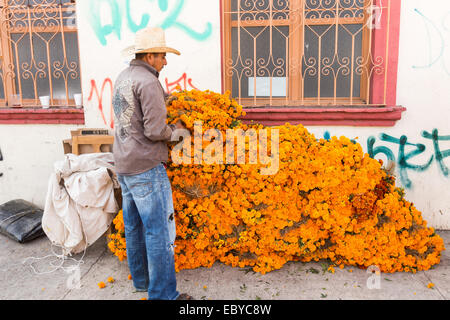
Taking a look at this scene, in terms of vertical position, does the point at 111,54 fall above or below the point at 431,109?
above

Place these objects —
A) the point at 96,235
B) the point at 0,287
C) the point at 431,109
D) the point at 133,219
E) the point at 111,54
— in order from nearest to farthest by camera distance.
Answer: the point at 133,219 → the point at 0,287 → the point at 96,235 → the point at 431,109 → the point at 111,54

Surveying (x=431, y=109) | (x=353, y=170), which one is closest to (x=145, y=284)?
(x=353, y=170)

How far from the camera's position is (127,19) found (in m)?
4.28

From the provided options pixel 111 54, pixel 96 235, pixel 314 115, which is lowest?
pixel 96 235

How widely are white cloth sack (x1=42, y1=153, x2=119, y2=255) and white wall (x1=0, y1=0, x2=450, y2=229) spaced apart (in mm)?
1059

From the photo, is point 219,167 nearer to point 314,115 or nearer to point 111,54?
point 314,115

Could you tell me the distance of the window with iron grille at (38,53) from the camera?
460 cm

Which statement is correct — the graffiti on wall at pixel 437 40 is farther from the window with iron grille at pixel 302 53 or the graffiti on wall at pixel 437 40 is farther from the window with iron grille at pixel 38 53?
the window with iron grille at pixel 38 53

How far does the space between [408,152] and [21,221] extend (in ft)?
14.7

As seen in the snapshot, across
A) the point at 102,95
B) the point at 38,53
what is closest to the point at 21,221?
the point at 102,95

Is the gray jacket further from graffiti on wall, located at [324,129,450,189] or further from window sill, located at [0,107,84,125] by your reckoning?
graffiti on wall, located at [324,129,450,189]

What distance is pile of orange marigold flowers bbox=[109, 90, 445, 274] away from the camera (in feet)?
10.5
